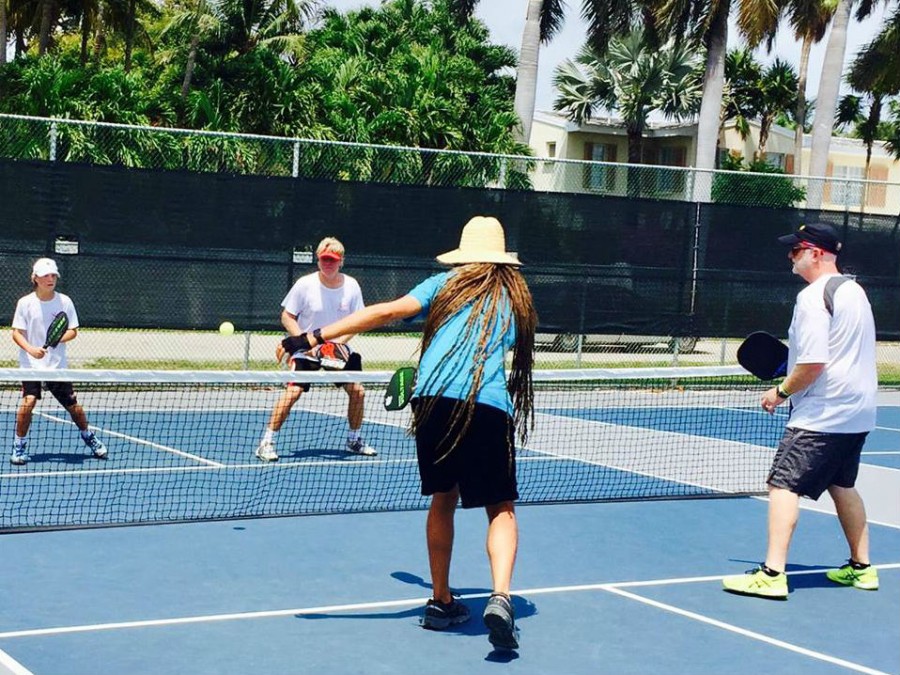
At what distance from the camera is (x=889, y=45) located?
33750 mm

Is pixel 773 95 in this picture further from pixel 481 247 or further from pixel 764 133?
pixel 481 247

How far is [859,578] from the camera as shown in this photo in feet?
22.8

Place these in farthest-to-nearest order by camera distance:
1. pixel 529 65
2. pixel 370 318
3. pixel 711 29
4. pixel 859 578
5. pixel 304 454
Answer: pixel 711 29 < pixel 529 65 < pixel 304 454 < pixel 859 578 < pixel 370 318

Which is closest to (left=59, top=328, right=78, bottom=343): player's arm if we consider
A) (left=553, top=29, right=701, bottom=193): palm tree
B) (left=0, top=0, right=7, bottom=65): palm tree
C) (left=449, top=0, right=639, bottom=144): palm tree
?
(left=449, top=0, right=639, bottom=144): palm tree

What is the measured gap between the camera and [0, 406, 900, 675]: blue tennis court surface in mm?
5434

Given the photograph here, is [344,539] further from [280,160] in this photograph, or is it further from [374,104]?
[374,104]

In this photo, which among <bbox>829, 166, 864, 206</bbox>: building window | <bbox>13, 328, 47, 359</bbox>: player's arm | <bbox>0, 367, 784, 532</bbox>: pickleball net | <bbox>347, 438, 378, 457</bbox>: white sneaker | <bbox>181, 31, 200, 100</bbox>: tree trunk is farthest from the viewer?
<bbox>181, 31, 200, 100</bbox>: tree trunk

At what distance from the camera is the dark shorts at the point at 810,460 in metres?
6.60

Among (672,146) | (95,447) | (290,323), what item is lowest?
(95,447)

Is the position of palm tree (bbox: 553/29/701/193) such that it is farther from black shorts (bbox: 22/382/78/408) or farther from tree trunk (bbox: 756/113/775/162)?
black shorts (bbox: 22/382/78/408)

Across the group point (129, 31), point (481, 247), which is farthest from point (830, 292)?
point (129, 31)

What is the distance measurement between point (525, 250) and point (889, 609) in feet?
33.1

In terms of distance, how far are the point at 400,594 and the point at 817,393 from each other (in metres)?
2.20

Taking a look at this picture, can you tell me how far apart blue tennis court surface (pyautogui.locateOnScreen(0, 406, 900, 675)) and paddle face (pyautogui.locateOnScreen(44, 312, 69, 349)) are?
2.86ft
